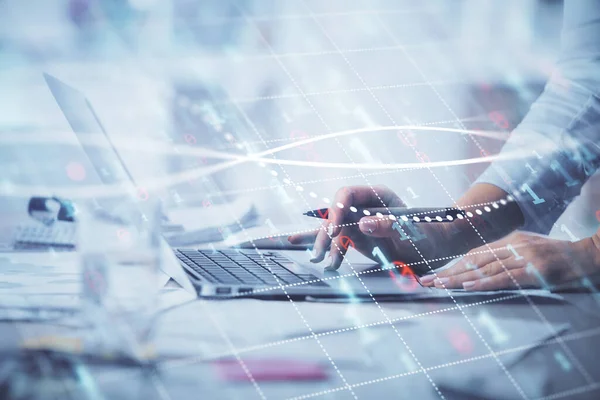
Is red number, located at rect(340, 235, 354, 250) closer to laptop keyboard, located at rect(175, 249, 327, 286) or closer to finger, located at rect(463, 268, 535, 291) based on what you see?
laptop keyboard, located at rect(175, 249, 327, 286)

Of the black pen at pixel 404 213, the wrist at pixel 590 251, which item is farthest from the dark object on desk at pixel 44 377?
the wrist at pixel 590 251

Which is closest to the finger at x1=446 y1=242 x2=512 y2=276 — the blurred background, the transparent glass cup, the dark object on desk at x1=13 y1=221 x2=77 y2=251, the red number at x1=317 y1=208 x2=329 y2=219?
the blurred background

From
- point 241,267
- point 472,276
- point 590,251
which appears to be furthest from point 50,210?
point 590,251

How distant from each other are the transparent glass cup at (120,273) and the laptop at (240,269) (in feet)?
0.11

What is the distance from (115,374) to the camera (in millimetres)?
704

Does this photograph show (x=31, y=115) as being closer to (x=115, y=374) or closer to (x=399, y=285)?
(x=115, y=374)

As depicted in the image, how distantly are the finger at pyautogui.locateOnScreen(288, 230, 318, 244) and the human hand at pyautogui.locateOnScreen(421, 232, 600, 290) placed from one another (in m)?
0.19

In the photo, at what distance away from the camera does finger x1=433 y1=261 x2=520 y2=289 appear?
0.94m

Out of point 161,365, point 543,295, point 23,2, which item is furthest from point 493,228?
point 23,2

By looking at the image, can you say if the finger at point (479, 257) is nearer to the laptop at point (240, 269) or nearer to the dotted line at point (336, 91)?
the laptop at point (240, 269)

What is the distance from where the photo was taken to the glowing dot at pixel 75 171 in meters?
0.95

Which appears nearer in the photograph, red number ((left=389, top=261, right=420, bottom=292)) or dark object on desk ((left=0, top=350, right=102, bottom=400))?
dark object on desk ((left=0, top=350, right=102, bottom=400))

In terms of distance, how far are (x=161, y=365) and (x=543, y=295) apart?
0.61 metres

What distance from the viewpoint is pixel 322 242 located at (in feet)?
3.13
